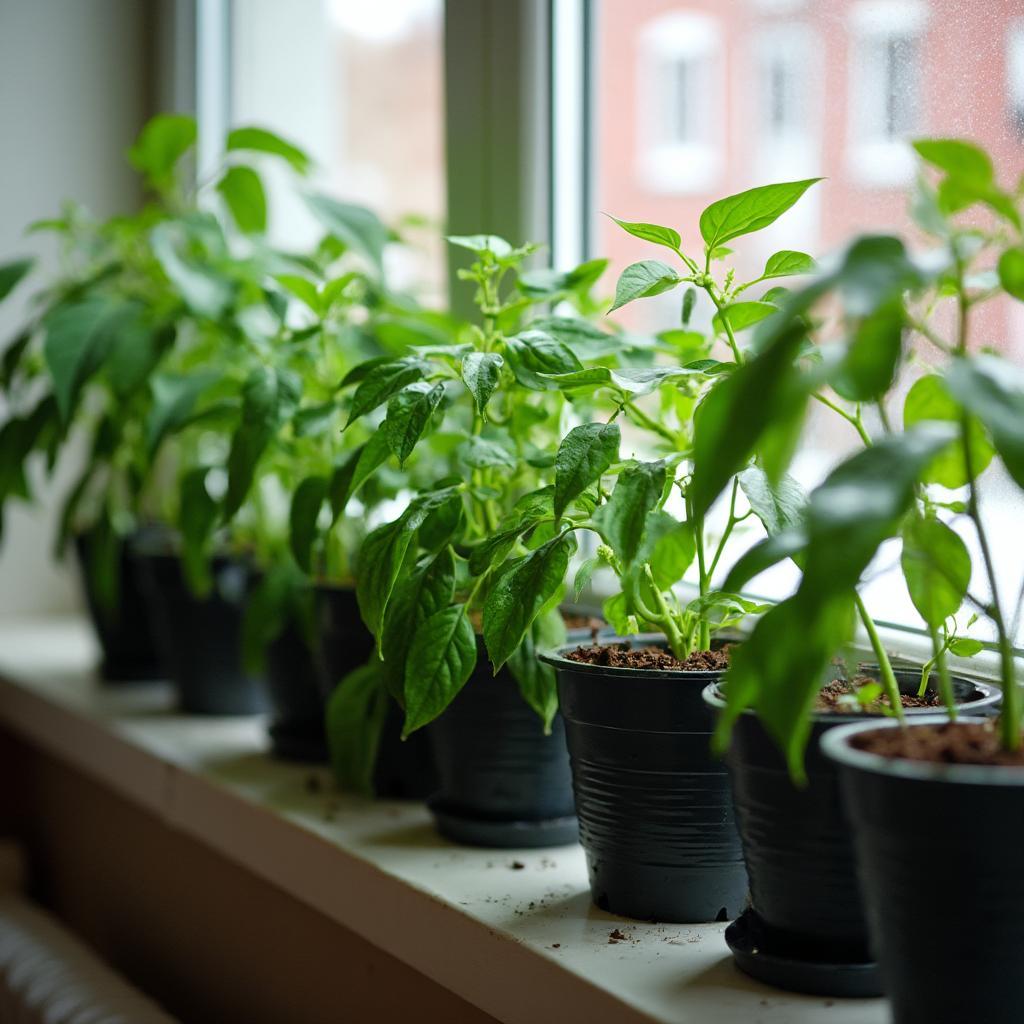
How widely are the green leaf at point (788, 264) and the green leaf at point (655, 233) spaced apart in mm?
53

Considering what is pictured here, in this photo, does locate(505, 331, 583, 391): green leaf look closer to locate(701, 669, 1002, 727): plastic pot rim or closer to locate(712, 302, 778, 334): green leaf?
locate(712, 302, 778, 334): green leaf

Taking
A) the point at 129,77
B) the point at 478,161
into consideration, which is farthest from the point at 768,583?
the point at 129,77

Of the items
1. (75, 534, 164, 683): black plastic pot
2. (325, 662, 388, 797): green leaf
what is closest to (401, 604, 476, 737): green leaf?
(325, 662, 388, 797): green leaf

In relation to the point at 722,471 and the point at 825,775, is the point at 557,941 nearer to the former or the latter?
the point at 825,775

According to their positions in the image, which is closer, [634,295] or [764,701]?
[764,701]

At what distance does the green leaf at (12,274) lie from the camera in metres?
1.18

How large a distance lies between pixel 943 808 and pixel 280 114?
1583mm

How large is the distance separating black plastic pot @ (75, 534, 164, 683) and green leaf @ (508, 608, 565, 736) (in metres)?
0.82

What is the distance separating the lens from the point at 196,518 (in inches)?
42.8

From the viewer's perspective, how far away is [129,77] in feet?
6.46

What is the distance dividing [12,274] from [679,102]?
0.64m

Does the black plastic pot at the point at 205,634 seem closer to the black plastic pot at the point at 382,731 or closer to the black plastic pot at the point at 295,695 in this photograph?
the black plastic pot at the point at 295,695

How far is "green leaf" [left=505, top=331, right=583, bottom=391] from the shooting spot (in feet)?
2.47

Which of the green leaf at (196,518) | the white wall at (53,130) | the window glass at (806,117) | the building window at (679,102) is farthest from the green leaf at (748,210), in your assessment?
the white wall at (53,130)
